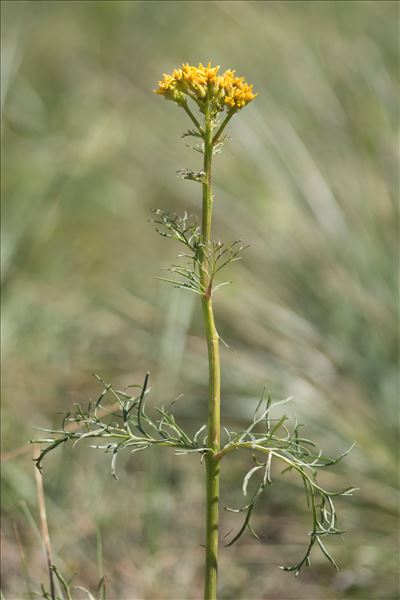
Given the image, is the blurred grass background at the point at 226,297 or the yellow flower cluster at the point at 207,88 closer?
the yellow flower cluster at the point at 207,88

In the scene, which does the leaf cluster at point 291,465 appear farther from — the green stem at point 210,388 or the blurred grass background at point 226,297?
the blurred grass background at point 226,297

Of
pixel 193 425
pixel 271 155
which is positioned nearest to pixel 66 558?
pixel 193 425

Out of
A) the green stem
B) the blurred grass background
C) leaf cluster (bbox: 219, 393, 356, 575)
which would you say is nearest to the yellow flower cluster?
the green stem

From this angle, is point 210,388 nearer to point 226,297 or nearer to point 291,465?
point 291,465

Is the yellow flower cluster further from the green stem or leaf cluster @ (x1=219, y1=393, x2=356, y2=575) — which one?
leaf cluster @ (x1=219, y1=393, x2=356, y2=575)

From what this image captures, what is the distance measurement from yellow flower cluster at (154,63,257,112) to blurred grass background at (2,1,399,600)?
1.71ft

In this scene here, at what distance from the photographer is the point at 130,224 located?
267 centimetres

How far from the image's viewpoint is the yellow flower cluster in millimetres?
728

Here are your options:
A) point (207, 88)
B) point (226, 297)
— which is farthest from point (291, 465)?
point (226, 297)

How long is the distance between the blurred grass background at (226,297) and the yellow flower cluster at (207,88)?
0.52 metres

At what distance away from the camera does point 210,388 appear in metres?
0.75

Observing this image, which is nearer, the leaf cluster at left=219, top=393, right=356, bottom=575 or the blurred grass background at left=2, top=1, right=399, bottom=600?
the leaf cluster at left=219, top=393, right=356, bottom=575

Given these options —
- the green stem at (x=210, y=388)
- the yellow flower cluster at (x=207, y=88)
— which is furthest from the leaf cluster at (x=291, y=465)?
the yellow flower cluster at (x=207, y=88)

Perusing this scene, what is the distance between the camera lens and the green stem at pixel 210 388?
73 centimetres
